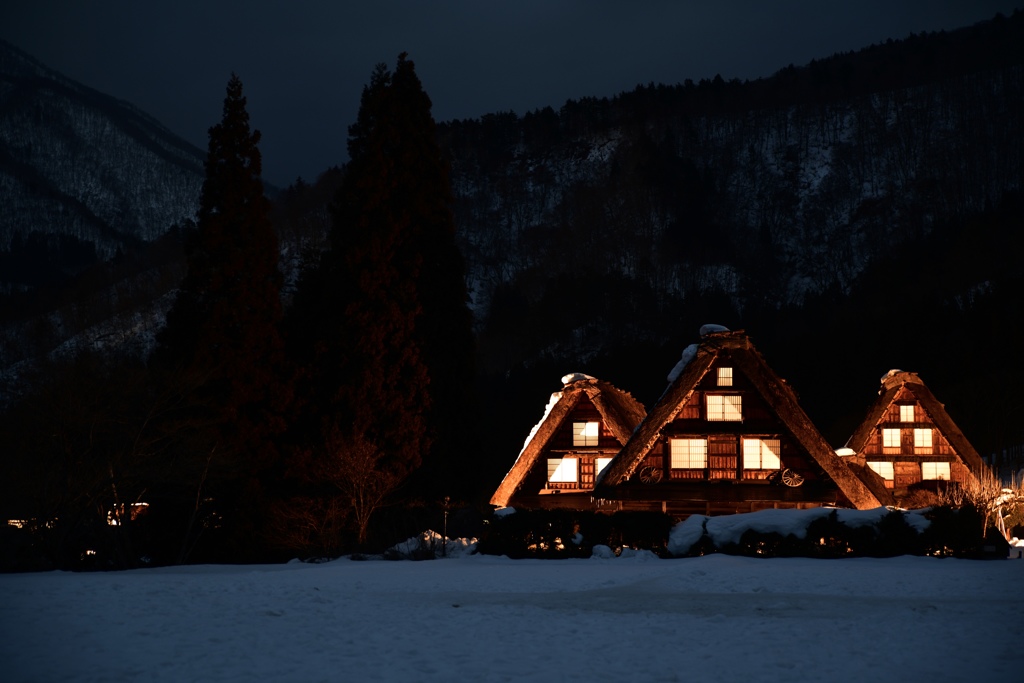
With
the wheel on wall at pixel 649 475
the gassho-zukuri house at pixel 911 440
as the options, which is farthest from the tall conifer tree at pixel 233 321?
the gassho-zukuri house at pixel 911 440

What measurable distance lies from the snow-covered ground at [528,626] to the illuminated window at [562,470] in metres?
16.0

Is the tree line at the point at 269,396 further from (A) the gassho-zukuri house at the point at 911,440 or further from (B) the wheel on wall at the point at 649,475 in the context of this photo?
(A) the gassho-zukuri house at the point at 911,440

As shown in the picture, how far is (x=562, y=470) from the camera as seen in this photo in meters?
35.1

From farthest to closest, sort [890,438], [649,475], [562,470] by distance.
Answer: [890,438] < [562,470] < [649,475]

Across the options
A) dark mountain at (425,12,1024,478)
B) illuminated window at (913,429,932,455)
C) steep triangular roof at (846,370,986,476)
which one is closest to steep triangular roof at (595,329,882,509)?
steep triangular roof at (846,370,986,476)

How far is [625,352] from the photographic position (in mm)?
88750

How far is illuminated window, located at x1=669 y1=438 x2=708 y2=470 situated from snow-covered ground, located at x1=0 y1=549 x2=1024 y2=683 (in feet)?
31.4

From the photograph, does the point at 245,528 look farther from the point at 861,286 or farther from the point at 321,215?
the point at 321,215

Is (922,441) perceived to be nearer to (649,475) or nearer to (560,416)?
(560,416)

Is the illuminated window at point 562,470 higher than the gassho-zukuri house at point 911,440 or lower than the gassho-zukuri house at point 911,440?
lower

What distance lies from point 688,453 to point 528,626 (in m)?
17.0

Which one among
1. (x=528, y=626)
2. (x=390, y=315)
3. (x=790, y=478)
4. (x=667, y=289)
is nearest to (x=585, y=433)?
(x=390, y=315)

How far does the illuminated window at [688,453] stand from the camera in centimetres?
2862

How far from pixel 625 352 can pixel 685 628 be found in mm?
76928
